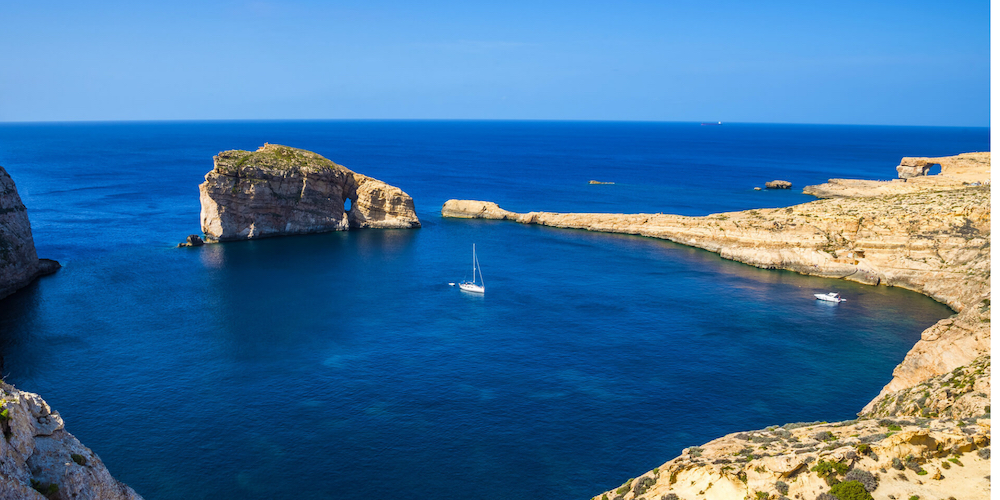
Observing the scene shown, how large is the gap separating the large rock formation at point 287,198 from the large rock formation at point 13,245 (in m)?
31.1

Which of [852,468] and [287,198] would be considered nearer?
[852,468]

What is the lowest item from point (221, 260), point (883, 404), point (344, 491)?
point (344, 491)

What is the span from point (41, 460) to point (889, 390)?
180 feet

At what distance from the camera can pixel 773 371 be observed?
223 feet

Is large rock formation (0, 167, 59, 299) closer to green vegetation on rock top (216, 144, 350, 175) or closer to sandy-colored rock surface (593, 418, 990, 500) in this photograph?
green vegetation on rock top (216, 144, 350, 175)

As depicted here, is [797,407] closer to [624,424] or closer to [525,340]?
[624,424]

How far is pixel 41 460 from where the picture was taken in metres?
28.2

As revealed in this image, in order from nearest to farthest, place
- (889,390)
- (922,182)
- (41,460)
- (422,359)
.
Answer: (41,460)
(889,390)
(422,359)
(922,182)

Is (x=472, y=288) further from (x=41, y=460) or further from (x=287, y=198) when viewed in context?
(x=41, y=460)

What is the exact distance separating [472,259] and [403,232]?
29.5 m

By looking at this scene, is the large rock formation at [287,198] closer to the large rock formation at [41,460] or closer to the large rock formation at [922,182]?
the large rock formation at [41,460]

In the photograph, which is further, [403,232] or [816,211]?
[403,232]

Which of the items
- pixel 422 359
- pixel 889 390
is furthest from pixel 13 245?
pixel 889 390

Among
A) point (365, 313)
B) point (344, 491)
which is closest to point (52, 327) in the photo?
point (365, 313)
